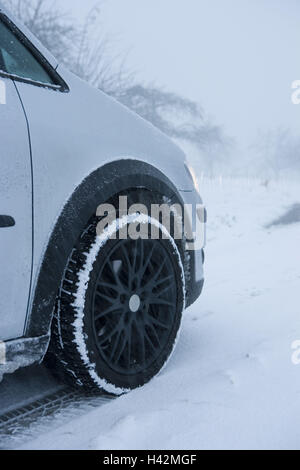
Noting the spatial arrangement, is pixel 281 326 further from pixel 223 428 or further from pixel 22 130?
pixel 22 130

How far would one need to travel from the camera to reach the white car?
1606 mm

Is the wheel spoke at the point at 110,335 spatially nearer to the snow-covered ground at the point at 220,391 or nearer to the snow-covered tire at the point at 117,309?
the snow-covered tire at the point at 117,309

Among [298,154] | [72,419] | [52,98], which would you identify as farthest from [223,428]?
[298,154]

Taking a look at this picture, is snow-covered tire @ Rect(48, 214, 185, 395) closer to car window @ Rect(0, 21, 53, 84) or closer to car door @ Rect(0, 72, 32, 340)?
car door @ Rect(0, 72, 32, 340)

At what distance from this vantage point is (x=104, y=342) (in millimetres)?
1962

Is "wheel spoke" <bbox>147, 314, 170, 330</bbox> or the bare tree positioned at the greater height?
the bare tree

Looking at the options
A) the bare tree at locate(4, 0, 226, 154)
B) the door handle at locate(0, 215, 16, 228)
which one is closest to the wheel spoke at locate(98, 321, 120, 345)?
the door handle at locate(0, 215, 16, 228)

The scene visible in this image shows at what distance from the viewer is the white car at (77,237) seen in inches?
63.2

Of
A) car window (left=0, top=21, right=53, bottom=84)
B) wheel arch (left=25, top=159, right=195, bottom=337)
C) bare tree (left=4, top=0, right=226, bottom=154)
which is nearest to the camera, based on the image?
wheel arch (left=25, top=159, right=195, bottom=337)

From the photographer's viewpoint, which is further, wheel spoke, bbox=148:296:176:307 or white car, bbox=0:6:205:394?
wheel spoke, bbox=148:296:176:307

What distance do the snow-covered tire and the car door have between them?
0.81ft

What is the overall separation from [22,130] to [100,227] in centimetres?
54
